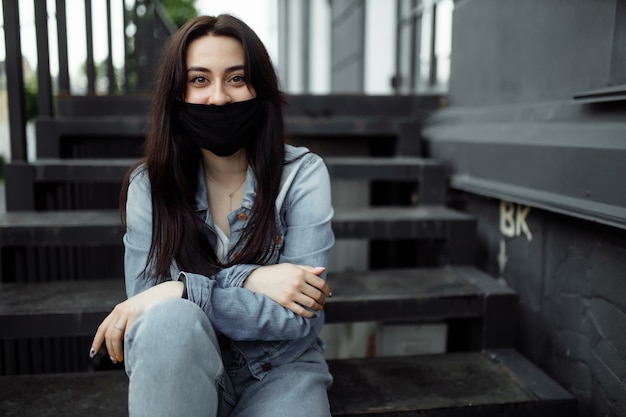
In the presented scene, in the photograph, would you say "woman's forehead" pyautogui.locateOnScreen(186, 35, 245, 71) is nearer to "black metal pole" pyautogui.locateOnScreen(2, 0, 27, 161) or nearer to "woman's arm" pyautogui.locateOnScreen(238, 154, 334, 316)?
"woman's arm" pyautogui.locateOnScreen(238, 154, 334, 316)

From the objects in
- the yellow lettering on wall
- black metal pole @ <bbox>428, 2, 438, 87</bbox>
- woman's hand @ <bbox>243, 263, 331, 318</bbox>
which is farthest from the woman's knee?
black metal pole @ <bbox>428, 2, 438, 87</bbox>

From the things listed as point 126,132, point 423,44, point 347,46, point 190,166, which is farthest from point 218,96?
point 347,46

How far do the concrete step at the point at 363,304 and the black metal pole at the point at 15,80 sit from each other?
2.68 ft

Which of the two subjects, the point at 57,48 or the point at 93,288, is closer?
the point at 93,288

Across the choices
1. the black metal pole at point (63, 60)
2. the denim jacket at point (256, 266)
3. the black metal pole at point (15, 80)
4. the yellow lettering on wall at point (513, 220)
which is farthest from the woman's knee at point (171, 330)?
the black metal pole at point (63, 60)

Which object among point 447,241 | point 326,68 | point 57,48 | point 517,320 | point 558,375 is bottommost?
point 558,375

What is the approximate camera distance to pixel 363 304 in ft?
7.16

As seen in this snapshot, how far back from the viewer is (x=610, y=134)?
69.5 inches

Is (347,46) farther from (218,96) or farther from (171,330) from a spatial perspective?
(171,330)

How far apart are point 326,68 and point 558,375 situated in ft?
28.0

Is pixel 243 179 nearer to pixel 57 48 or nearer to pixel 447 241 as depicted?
pixel 447 241

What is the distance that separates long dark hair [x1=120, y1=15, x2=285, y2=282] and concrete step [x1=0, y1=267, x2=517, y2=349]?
0.56 meters

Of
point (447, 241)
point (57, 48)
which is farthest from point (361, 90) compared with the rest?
point (447, 241)

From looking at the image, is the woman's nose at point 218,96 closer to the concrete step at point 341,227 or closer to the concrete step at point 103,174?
the concrete step at point 341,227
